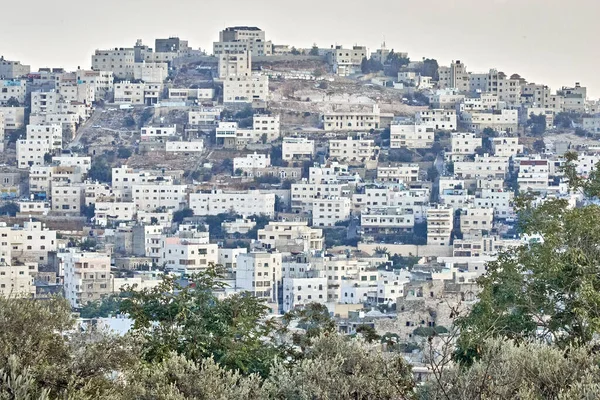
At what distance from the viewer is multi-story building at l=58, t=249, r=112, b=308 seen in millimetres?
A: 44812

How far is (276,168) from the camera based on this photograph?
63812mm

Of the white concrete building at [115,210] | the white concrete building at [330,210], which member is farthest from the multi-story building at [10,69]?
the white concrete building at [330,210]

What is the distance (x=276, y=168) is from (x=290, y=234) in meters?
10.4

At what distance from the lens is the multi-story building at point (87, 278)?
1764 inches

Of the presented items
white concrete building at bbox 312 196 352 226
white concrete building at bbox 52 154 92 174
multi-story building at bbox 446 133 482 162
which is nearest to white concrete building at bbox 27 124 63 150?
white concrete building at bbox 52 154 92 174

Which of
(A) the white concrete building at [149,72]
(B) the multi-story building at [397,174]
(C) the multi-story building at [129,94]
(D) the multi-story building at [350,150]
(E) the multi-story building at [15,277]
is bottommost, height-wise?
(E) the multi-story building at [15,277]

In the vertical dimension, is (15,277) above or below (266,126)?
below

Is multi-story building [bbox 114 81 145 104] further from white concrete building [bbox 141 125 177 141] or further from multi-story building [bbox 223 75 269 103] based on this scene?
white concrete building [bbox 141 125 177 141]

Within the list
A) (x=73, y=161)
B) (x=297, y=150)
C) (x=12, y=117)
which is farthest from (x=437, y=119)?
(x=12, y=117)

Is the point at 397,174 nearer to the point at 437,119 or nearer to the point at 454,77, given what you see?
the point at 437,119

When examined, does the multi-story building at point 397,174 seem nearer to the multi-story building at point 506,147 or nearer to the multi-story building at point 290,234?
the multi-story building at point 506,147

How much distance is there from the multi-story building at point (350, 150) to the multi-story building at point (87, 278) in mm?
19297

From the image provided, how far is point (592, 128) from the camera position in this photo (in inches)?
2864

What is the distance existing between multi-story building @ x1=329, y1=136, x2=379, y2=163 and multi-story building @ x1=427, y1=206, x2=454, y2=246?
990 cm
